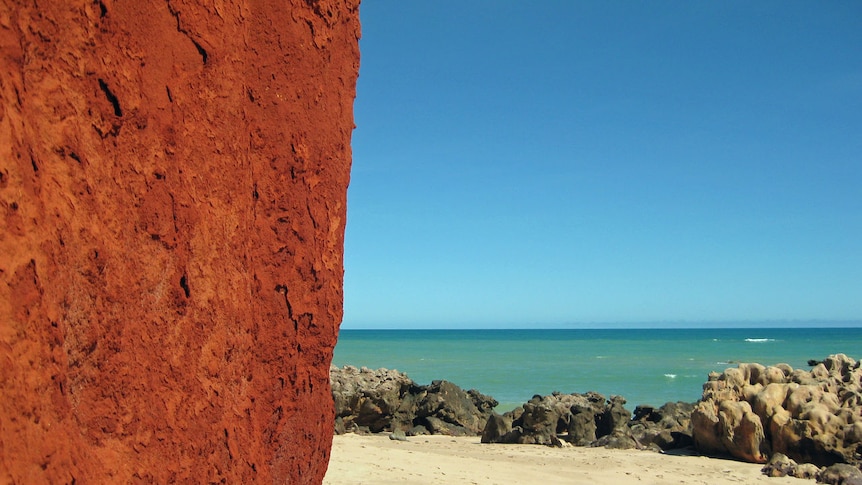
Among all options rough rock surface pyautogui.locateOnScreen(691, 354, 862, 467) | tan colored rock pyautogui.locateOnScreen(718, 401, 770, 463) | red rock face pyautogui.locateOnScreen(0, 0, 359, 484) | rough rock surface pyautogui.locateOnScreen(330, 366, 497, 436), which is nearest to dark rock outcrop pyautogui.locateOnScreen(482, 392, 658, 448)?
rough rock surface pyautogui.locateOnScreen(330, 366, 497, 436)

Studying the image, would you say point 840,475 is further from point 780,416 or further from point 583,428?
point 583,428

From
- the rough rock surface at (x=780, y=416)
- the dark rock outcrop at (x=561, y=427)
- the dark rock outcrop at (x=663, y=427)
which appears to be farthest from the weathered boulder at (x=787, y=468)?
the dark rock outcrop at (x=561, y=427)

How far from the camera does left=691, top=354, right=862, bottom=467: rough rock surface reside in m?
10.4

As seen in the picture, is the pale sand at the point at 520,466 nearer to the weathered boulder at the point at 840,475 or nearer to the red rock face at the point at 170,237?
the weathered boulder at the point at 840,475

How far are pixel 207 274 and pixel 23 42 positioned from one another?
1045 millimetres

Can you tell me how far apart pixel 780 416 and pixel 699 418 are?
1.32m

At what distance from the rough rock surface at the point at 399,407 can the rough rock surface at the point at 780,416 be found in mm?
5099

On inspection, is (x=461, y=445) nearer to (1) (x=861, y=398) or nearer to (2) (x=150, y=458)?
(1) (x=861, y=398)

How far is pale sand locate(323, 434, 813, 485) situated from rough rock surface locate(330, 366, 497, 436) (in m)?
1.95

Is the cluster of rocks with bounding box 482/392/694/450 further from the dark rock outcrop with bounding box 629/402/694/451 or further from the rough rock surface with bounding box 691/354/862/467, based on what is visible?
the rough rock surface with bounding box 691/354/862/467

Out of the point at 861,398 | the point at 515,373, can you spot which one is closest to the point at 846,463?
the point at 861,398

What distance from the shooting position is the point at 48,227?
6.68ft

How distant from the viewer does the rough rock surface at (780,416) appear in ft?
34.1

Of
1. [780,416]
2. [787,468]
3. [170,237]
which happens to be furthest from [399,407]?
[170,237]
